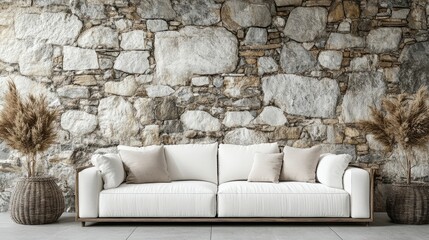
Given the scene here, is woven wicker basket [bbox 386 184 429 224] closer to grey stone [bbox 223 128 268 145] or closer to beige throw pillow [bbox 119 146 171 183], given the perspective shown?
grey stone [bbox 223 128 268 145]

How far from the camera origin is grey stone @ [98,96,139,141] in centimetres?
656

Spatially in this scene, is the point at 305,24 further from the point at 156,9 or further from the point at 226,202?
the point at 226,202

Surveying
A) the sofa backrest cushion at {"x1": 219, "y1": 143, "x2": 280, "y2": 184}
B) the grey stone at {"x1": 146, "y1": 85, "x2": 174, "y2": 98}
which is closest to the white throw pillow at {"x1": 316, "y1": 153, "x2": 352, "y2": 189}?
the sofa backrest cushion at {"x1": 219, "y1": 143, "x2": 280, "y2": 184}

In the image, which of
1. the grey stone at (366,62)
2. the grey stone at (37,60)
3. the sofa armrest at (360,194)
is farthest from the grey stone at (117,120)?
the grey stone at (366,62)

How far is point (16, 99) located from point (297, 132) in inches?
123

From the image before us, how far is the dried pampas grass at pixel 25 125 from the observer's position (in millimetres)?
5672

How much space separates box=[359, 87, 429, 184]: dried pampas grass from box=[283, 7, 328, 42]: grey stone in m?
1.18

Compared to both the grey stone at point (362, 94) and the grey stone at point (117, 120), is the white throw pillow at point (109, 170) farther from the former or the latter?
the grey stone at point (362, 94)

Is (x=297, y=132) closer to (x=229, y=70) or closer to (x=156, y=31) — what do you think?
Answer: (x=229, y=70)

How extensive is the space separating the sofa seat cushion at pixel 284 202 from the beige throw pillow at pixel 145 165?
30.4 inches

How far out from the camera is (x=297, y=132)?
258 inches

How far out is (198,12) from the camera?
6.59 m

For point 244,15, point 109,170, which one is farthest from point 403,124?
point 109,170

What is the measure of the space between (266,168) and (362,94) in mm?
1562
